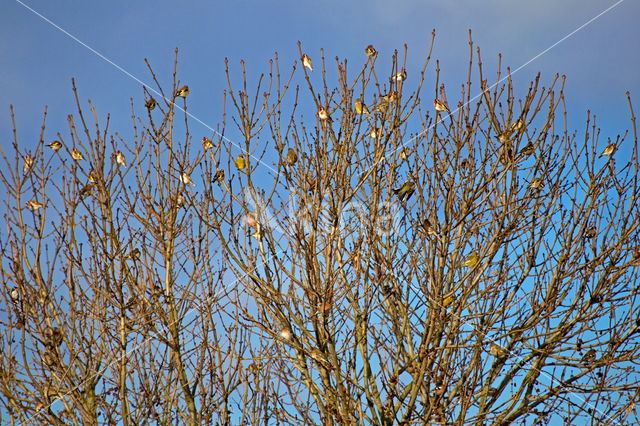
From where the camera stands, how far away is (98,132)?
6.29m

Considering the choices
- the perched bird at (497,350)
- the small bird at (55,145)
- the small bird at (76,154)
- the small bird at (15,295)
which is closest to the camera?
the perched bird at (497,350)

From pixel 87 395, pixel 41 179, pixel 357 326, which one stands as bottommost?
pixel 357 326

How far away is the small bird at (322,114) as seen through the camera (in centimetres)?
532

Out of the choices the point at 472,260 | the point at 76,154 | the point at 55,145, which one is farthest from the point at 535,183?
the point at 55,145

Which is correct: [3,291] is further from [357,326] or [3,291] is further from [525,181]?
[525,181]

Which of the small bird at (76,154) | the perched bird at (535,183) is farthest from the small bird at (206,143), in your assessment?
the perched bird at (535,183)

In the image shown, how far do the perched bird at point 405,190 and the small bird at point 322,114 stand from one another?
0.86m

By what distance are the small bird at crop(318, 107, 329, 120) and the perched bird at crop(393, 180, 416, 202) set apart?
0.86 meters

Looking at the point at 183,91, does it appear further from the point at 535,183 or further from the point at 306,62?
the point at 535,183

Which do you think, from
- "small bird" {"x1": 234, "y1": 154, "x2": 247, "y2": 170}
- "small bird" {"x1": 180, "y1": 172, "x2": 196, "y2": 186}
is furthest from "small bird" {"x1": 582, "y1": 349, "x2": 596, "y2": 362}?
"small bird" {"x1": 180, "y1": 172, "x2": 196, "y2": 186}

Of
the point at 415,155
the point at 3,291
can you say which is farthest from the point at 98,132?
the point at 415,155

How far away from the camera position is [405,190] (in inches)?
216

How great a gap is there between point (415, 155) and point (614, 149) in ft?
5.80

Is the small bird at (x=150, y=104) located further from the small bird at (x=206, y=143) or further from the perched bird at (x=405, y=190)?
the perched bird at (x=405, y=190)
